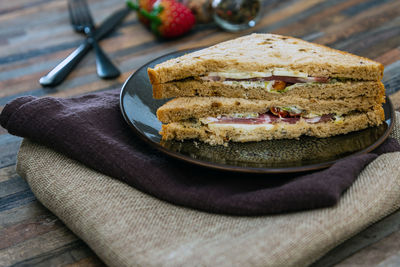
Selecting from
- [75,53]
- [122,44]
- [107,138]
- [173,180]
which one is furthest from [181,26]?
[173,180]

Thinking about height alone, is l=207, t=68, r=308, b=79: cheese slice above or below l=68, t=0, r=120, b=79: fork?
above

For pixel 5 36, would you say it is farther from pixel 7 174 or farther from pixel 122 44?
pixel 7 174

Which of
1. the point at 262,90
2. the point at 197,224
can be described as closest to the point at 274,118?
the point at 262,90

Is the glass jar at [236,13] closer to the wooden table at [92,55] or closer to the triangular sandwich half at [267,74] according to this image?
the wooden table at [92,55]

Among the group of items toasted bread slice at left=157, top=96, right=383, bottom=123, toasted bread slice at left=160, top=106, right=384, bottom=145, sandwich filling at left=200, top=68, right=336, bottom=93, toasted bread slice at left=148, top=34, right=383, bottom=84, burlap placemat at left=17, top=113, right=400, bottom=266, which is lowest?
burlap placemat at left=17, top=113, right=400, bottom=266

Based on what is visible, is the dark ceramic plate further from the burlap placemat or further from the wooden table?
the wooden table

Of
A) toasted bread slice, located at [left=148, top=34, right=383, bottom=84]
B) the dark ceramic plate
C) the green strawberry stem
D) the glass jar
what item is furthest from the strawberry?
the dark ceramic plate

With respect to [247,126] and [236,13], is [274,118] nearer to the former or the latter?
[247,126]
